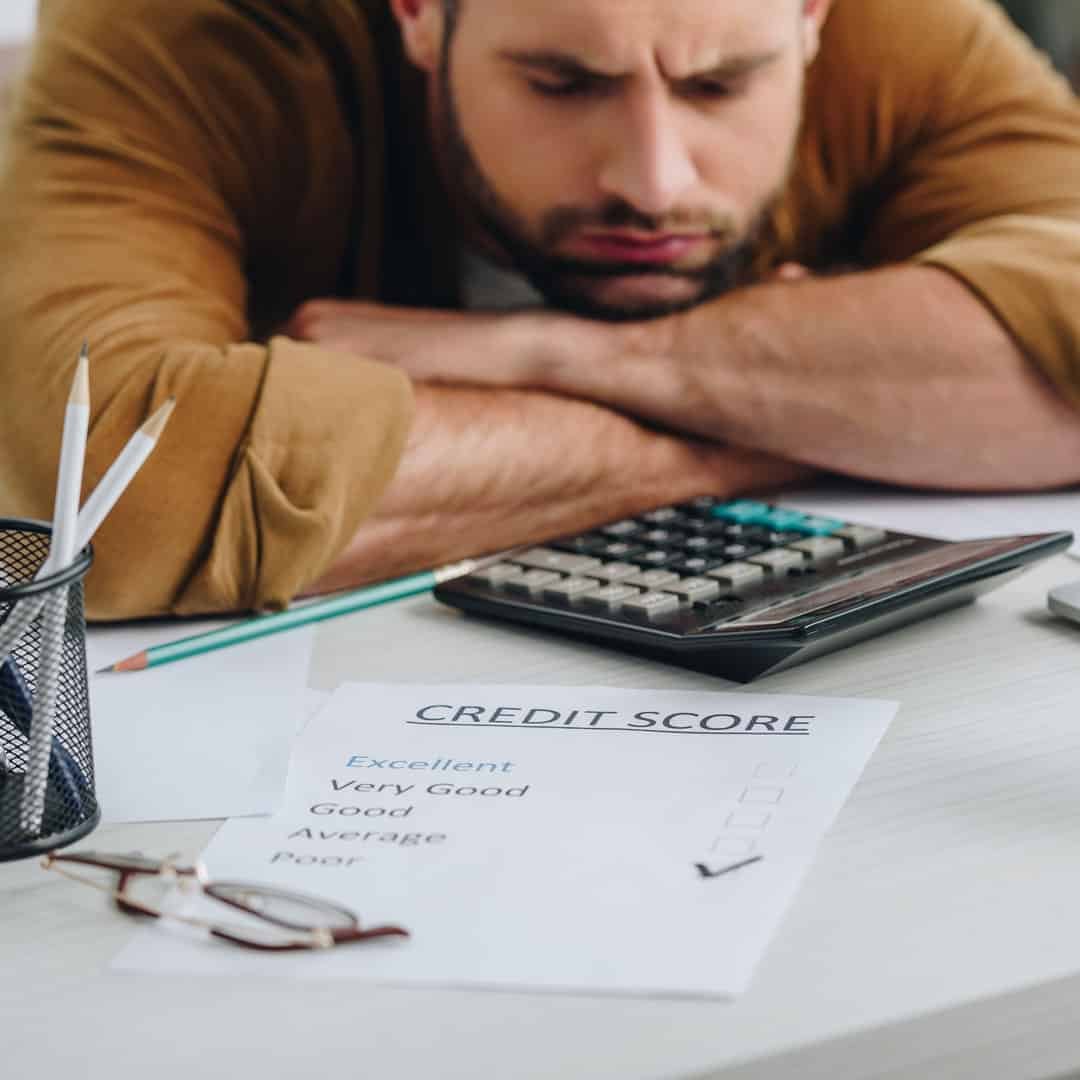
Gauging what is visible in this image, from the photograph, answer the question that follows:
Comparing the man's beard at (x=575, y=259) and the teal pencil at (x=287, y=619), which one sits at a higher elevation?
the man's beard at (x=575, y=259)

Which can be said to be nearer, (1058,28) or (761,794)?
(761,794)

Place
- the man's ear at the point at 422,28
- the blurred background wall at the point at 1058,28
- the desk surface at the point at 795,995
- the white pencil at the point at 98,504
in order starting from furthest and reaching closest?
1. the blurred background wall at the point at 1058,28
2. the man's ear at the point at 422,28
3. the white pencil at the point at 98,504
4. the desk surface at the point at 795,995

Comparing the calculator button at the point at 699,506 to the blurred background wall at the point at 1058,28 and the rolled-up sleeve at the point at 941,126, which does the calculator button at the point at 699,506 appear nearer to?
the rolled-up sleeve at the point at 941,126

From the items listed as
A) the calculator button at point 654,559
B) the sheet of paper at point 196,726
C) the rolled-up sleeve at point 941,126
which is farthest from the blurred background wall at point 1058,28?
the sheet of paper at point 196,726

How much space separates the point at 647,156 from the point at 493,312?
0.14 metres

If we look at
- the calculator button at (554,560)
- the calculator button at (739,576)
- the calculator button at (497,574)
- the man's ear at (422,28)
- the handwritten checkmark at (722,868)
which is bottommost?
the calculator button at (497,574)

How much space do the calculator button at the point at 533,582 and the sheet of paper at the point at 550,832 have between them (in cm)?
10

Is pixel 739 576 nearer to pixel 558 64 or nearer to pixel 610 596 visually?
pixel 610 596

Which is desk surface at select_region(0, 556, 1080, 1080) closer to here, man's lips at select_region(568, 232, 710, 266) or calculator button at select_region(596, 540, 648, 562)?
calculator button at select_region(596, 540, 648, 562)

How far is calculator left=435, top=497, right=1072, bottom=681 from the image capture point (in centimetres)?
66

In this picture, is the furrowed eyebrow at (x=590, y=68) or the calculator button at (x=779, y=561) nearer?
the calculator button at (x=779, y=561)

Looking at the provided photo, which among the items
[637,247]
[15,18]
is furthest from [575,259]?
[15,18]

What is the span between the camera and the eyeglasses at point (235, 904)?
1.49ft

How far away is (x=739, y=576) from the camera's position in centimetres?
74
